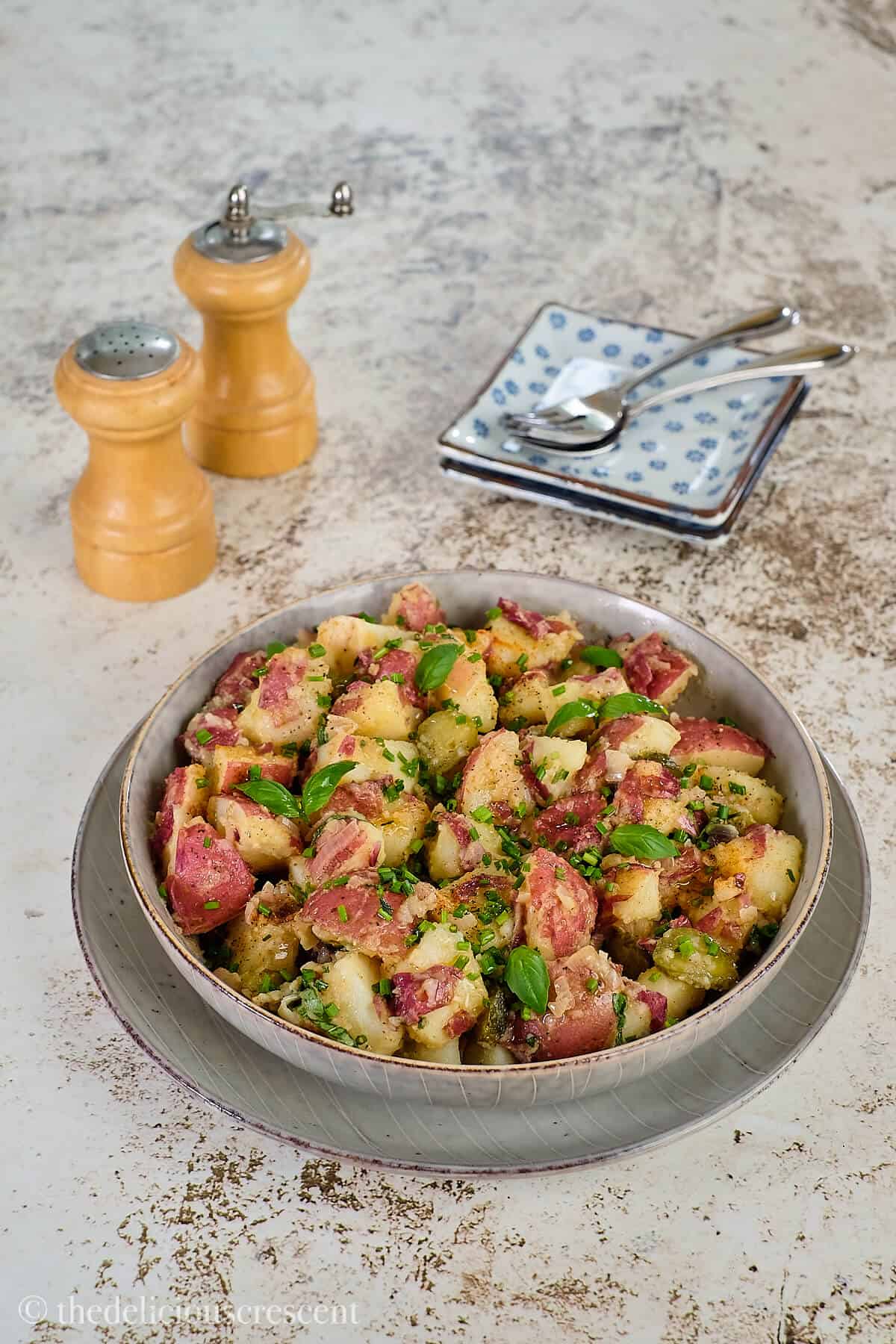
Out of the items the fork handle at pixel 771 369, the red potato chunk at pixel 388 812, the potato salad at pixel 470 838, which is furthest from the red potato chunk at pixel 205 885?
the fork handle at pixel 771 369

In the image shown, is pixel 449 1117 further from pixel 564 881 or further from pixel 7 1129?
pixel 7 1129

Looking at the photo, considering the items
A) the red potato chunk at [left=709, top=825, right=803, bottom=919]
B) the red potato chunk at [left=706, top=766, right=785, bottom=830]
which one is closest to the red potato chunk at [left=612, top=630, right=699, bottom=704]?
the red potato chunk at [left=706, top=766, right=785, bottom=830]

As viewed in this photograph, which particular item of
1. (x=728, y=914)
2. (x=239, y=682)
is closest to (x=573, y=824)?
(x=728, y=914)

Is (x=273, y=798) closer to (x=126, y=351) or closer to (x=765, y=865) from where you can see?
(x=765, y=865)

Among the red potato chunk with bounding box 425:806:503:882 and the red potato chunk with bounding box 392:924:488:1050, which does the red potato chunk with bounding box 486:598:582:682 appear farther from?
the red potato chunk with bounding box 392:924:488:1050

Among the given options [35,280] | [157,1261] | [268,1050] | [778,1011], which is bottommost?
[35,280]

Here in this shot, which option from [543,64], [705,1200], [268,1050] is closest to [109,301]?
[543,64]

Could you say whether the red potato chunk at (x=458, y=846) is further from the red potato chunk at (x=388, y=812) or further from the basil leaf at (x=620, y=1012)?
the basil leaf at (x=620, y=1012)
